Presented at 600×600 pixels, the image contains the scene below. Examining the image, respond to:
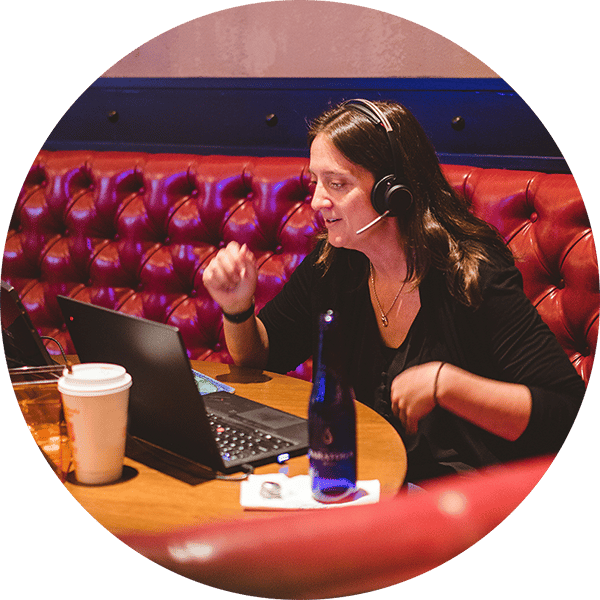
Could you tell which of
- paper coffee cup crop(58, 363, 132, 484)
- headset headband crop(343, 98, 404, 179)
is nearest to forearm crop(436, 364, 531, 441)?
headset headband crop(343, 98, 404, 179)

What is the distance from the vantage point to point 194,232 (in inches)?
69.0

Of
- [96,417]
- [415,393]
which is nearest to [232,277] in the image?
[415,393]

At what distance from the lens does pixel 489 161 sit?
1.53 meters

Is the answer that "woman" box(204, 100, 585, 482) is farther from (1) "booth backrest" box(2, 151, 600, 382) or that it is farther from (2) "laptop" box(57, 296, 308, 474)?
(2) "laptop" box(57, 296, 308, 474)

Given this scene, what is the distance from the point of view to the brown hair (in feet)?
3.96

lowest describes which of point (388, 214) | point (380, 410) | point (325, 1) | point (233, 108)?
point (380, 410)

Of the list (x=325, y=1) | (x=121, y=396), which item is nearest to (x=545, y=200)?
(x=325, y=1)

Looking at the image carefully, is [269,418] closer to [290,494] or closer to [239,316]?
[290,494]

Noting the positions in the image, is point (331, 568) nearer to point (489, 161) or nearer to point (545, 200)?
point (545, 200)

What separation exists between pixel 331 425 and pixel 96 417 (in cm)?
27

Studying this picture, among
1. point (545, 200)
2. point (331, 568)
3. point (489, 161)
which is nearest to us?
point (331, 568)

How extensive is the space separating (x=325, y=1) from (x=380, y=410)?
1.06m

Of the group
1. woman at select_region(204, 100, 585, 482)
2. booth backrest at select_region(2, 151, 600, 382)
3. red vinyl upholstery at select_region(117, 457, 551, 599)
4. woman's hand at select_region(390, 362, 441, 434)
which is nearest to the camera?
red vinyl upholstery at select_region(117, 457, 551, 599)

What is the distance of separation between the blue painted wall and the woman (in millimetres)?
281
